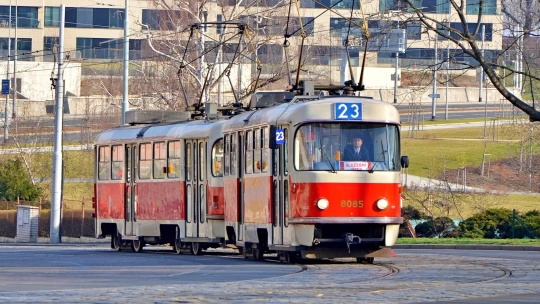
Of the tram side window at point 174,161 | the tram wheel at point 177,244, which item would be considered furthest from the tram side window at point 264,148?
the tram wheel at point 177,244

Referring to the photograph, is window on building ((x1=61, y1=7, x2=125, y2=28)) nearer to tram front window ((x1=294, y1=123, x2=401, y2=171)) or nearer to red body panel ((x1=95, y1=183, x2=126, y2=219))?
red body panel ((x1=95, y1=183, x2=126, y2=219))

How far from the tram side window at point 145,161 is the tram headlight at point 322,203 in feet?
30.4

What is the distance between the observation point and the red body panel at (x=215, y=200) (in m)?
27.1

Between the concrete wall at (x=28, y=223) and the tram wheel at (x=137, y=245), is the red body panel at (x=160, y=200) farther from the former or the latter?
the concrete wall at (x=28, y=223)

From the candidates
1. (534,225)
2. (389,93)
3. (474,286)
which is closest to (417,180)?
(534,225)

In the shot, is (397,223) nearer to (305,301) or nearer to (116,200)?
(305,301)

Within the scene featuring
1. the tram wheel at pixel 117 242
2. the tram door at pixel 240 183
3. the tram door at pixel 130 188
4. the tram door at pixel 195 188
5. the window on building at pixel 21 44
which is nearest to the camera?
the tram door at pixel 240 183

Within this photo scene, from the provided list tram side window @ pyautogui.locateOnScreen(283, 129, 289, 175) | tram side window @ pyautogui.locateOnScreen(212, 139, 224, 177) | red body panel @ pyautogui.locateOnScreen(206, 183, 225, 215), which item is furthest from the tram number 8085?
tram side window @ pyautogui.locateOnScreen(212, 139, 224, 177)

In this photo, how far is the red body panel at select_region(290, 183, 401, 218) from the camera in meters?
22.0

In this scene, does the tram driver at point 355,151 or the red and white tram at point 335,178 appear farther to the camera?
the tram driver at point 355,151

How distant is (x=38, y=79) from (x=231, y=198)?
201 feet

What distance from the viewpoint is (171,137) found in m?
29.3

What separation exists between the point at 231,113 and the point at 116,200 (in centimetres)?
471

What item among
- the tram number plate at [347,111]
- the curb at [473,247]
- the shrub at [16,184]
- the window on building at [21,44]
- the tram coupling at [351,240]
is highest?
the window on building at [21,44]
